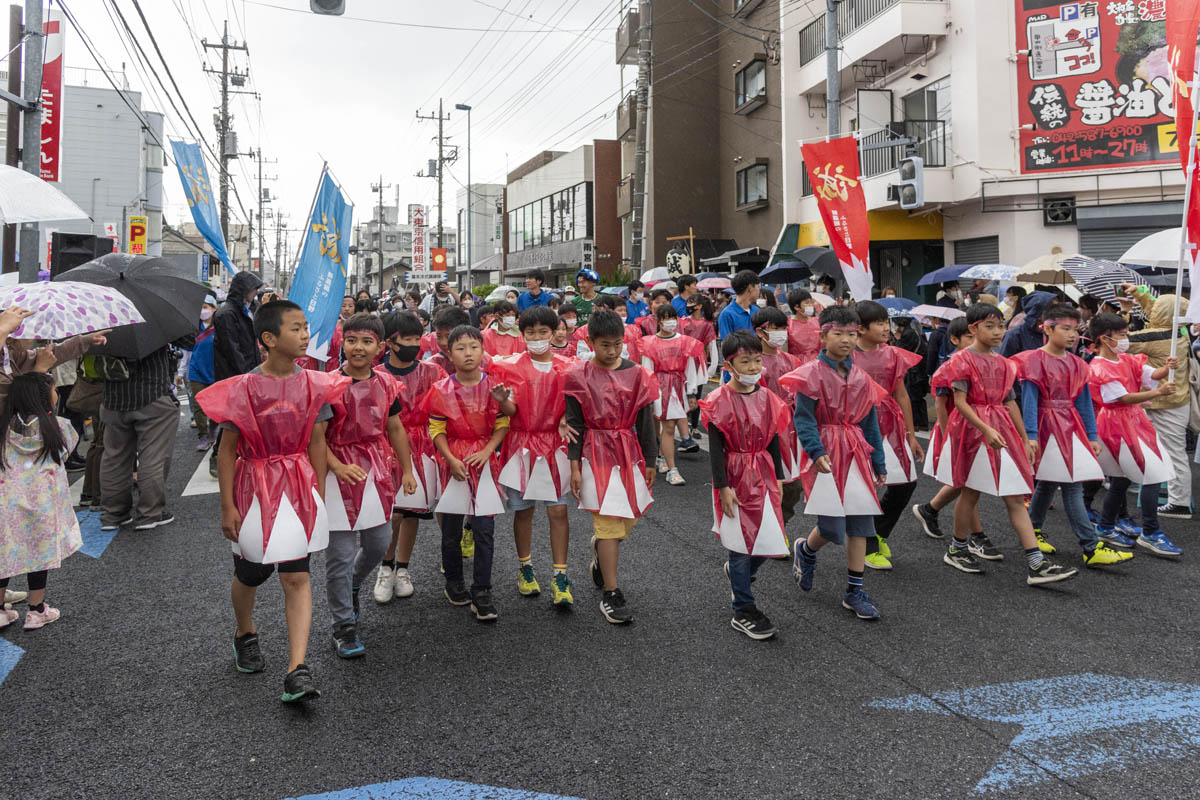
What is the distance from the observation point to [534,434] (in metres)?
4.87

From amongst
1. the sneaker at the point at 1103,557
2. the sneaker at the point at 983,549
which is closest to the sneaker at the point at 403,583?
the sneaker at the point at 983,549

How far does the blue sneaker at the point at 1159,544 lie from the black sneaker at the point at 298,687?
18.0ft

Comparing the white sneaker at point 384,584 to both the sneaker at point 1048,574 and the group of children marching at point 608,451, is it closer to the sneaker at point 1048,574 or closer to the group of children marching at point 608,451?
the group of children marching at point 608,451

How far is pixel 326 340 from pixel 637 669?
2.54 m

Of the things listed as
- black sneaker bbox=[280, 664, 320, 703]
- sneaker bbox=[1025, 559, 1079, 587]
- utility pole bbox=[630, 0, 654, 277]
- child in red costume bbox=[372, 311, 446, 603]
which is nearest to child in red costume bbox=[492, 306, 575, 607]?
child in red costume bbox=[372, 311, 446, 603]

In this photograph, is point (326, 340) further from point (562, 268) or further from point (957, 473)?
point (562, 268)

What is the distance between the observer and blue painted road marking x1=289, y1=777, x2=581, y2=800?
2.92m

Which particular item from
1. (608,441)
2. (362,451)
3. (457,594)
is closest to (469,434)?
(362,451)

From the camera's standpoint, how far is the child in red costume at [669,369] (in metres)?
8.44

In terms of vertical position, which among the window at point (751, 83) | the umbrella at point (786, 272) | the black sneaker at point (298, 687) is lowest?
the black sneaker at point (298, 687)

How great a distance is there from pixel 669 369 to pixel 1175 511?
4.55 m

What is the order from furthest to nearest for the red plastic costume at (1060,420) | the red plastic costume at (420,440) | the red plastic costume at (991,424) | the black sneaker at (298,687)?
the red plastic costume at (1060,420) < the red plastic costume at (991,424) < the red plastic costume at (420,440) < the black sneaker at (298,687)

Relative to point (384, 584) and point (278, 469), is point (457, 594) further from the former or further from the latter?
point (278, 469)

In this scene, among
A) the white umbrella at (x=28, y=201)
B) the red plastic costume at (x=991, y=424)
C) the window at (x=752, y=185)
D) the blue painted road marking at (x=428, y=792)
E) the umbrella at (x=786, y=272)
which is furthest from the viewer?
the window at (x=752, y=185)
